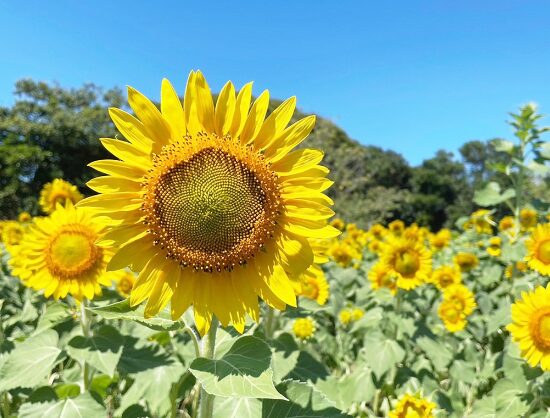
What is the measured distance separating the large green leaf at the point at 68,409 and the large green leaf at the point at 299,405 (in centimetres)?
96

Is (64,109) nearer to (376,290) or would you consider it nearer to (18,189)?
(18,189)

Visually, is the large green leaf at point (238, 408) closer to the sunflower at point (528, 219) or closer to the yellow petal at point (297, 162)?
the yellow petal at point (297, 162)

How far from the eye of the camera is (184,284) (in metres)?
1.80

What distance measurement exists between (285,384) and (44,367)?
4.58ft

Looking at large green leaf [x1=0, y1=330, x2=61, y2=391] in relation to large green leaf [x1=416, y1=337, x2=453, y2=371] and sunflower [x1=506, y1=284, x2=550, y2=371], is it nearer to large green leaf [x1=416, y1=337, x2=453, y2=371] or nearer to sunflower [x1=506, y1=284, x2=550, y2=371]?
sunflower [x1=506, y1=284, x2=550, y2=371]

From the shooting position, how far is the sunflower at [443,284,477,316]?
485 centimetres

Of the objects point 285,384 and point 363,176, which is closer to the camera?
point 285,384

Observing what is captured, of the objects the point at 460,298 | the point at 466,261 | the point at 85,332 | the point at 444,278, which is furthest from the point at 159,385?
the point at 466,261

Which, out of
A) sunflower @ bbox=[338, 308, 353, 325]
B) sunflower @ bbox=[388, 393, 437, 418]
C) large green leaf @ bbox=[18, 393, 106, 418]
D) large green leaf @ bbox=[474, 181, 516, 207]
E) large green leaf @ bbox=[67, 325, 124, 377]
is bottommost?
large green leaf @ bbox=[18, 393, 106, 418]

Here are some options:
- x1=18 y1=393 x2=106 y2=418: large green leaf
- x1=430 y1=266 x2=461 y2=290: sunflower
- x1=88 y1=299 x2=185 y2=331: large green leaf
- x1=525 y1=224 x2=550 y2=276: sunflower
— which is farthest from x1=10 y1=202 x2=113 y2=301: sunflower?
x1=430 y1=266 x2=461 y2=290: sunflower

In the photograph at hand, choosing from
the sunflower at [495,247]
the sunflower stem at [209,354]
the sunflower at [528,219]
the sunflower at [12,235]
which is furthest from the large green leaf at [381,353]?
the sunflower at [12,235]

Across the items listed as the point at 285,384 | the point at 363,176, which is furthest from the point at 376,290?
the point at 363,176

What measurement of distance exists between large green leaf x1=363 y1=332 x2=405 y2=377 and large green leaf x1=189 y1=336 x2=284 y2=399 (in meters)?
2.43

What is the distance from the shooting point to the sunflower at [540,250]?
157 inches
